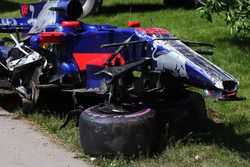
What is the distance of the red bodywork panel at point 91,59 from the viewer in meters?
6.41

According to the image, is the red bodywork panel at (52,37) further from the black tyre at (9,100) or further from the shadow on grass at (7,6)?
the shadow on grass at (7,6)

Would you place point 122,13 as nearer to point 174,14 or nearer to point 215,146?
point 174,14

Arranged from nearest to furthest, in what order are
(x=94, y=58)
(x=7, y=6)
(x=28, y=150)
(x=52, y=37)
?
1. (x=28, y=150)
2. (x=94, y=58)
3. (x=52, y=37)
4. (x=7, y=6)

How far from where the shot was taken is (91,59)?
658cm

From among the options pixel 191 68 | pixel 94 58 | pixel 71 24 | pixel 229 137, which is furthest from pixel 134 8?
pixel 191 68

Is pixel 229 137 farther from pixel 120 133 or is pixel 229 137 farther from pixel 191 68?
pixel 120 133

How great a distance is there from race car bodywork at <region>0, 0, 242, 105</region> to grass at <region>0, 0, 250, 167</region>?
1.93 feet

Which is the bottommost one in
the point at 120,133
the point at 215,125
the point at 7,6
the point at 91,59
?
the point at 7,6

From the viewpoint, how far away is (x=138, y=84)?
595 centimetres

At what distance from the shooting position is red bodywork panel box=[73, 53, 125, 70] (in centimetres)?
641

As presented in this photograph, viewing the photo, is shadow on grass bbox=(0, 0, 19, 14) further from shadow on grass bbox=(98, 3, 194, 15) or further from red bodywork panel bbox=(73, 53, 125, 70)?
red bodywork panel bbox=(73, 53, 125, 70)

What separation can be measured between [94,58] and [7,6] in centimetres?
1379

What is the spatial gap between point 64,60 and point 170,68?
5.57 ft

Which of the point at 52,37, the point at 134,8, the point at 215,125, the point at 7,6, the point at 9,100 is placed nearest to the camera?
the point at 52,37
